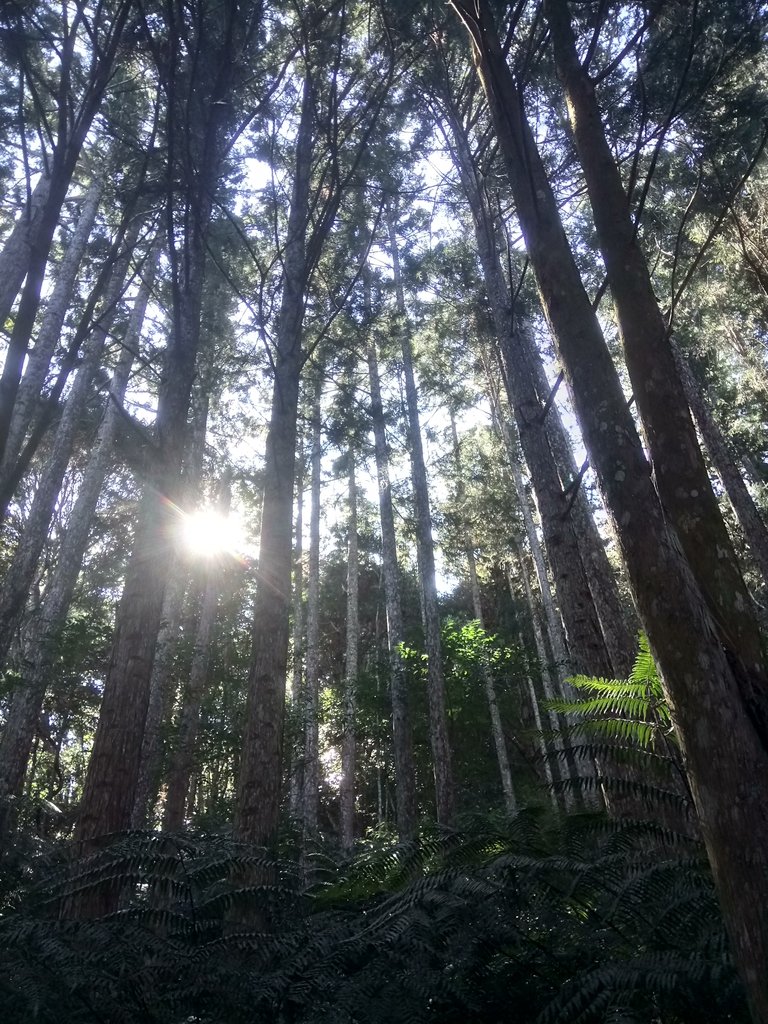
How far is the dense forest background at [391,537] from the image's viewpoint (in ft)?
6.80

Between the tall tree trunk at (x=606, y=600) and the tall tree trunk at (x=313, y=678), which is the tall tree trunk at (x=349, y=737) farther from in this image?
the tall tree trunk at (x=606, y=600)

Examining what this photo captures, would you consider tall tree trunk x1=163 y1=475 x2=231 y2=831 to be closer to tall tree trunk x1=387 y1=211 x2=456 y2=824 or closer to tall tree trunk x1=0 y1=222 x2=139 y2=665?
tall tree trunk x1=0 y1=222 x2=139 y2=665

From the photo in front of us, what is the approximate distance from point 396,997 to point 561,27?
13.8 ft

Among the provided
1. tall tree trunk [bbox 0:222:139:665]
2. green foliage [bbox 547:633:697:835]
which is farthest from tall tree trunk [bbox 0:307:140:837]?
green foliage [bbox 547:633:697:835]

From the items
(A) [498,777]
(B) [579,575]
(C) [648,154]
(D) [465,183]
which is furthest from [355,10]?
(A) [498,777]

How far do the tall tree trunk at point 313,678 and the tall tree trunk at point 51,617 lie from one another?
398 centimetres

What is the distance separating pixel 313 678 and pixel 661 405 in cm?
1245

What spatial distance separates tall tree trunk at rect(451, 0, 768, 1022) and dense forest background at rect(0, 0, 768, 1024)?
11 millimetres

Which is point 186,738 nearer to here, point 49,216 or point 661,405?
point 49,216

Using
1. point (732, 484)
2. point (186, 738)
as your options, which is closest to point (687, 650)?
point (186, 738)

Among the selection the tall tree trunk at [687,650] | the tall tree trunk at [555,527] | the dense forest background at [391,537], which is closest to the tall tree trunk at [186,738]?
the dense forest background at [391,537]

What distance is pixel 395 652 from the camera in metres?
12.6

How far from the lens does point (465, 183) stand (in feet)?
33.0

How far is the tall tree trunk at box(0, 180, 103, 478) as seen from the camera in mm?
9703
